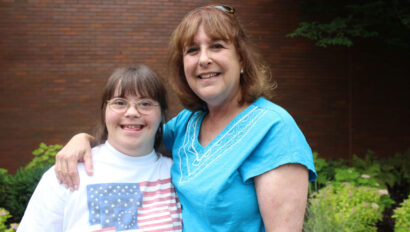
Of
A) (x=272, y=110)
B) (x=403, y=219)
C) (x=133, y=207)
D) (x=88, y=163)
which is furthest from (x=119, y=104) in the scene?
(x=403, y=219)

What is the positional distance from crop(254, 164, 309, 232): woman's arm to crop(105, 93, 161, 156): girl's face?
77 centimetres

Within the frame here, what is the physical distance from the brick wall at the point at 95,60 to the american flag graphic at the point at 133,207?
4632mm

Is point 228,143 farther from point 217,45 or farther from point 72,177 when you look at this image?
point 72,177

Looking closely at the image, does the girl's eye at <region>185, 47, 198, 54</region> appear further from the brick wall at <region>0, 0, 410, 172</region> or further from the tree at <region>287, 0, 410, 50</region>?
the brick wall at <region>0, 0, 410, 172</region>

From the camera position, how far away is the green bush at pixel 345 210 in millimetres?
3416

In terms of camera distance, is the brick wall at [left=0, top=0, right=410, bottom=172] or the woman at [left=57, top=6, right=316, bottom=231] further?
the brick wall at [left=0, top=0, right=410, bottom=172]

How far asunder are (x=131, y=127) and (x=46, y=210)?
Result: 61 cm

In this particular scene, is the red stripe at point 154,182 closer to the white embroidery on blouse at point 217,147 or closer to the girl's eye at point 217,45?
the white embroidery on blouse at point 217,147

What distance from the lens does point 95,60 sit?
701 centimetres

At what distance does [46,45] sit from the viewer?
6.92 metres

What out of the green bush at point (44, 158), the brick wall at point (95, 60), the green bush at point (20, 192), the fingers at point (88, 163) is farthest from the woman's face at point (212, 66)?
the brick wall at point (95, 60)

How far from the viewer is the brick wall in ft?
22.6

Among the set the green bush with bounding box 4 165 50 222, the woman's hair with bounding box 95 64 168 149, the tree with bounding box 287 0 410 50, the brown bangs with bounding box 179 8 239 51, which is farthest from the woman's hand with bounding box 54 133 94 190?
the tree with bounding box 287 0 410 50

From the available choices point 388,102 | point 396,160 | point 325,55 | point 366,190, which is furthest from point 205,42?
point 388,102
